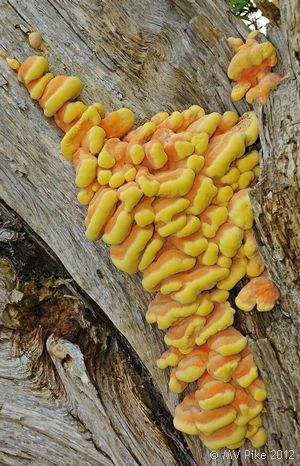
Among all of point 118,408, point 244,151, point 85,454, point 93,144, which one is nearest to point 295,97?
point 244,151

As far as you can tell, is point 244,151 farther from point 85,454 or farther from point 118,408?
point 85,454

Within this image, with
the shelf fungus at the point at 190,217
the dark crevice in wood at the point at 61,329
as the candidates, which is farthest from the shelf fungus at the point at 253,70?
the dark crevice in wood at the point at 61,329

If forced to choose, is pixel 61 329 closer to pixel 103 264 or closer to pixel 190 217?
pixel 103 264

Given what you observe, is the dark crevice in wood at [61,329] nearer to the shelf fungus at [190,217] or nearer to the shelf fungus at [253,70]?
the shelf fungus at [190,217]
